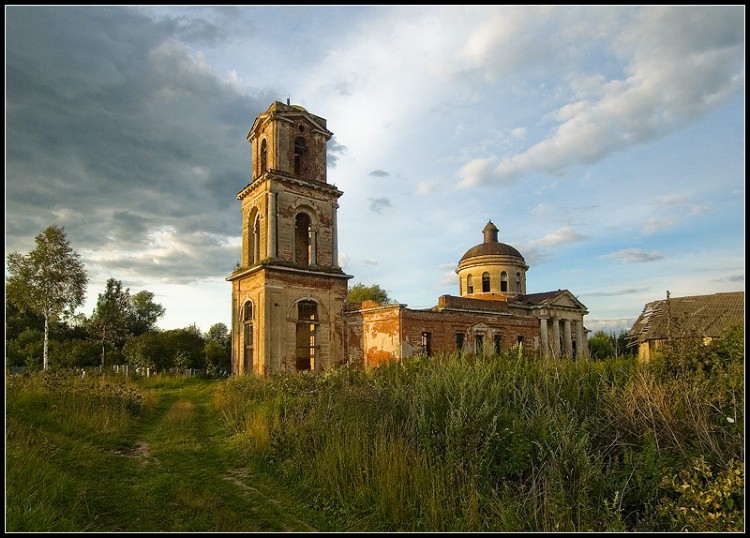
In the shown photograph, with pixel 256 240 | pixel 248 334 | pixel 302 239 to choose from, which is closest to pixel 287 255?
pixel 256 240

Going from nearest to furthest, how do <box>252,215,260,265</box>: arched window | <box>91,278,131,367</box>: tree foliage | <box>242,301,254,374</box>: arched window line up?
<box>242,301,254,374</box>: arched window, <box>252,215,260,265</box>: arched window, <box>91,278,131,367</box>: tree foliage

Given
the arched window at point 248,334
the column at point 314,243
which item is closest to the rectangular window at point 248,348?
the arched window at point 248,334

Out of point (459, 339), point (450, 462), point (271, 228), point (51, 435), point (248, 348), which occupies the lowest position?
point (51, 435)

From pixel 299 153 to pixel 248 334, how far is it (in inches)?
398

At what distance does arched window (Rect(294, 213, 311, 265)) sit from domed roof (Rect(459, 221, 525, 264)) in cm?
1800

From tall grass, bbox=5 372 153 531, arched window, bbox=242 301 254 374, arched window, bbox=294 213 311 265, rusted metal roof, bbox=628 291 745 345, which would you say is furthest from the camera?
arched window, bbox=294 213 311 265

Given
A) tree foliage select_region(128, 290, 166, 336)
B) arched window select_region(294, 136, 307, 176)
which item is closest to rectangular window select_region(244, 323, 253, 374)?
arched window select_region(294, 136, 307, 176)

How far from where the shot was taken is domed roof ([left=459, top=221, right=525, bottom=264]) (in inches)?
1577

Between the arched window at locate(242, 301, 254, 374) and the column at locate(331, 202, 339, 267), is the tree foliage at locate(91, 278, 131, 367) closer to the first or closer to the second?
the arched window at locate(242, 301, 254, 374)

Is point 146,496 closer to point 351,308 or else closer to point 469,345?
point 351,308

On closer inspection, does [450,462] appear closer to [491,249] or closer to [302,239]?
[302,239]

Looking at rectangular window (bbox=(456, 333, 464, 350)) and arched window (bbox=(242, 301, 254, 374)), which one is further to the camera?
rectangular window (bbox=(456, 333, 464, 350))

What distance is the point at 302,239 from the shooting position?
27.2 meters

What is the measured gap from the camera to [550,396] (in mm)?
7809
